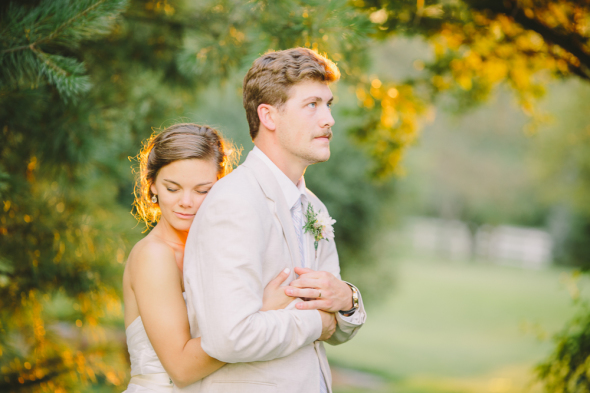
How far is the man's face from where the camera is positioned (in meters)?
1.94

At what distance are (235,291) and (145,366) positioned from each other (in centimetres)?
76

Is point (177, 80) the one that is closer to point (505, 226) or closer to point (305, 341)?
point (305, 341)

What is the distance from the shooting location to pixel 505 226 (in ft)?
111

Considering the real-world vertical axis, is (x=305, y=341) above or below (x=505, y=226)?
below

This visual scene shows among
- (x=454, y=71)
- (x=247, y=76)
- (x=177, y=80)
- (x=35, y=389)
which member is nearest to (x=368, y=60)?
(x=454, y=71)

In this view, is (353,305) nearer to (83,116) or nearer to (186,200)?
(186,200)

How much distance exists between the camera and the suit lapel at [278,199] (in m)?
1.86

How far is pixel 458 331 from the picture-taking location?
16.7m

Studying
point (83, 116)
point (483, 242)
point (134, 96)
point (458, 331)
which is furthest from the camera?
point (483, 242)

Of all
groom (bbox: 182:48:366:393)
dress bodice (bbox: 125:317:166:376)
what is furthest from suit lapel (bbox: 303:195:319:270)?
dress bodice (bbox: 125:317:166:376)

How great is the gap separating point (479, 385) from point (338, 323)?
31.8ft

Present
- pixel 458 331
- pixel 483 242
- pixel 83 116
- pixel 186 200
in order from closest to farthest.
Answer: pixel 186 200, pixel 83 116, pixel 458 331, pixel 483 242

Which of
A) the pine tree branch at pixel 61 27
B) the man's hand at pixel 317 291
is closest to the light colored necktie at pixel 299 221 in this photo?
the man's hand at pixel 317 291

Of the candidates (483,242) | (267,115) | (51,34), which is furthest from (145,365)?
(483,242)
